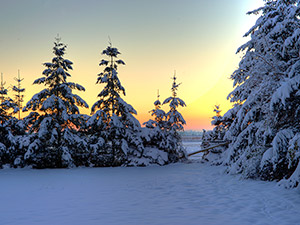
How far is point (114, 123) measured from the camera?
19.6 metres

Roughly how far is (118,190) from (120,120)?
397 inches

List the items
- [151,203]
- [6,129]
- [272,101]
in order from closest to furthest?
[272,101]
[151,203]
[6,129]

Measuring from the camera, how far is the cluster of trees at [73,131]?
19.1 m

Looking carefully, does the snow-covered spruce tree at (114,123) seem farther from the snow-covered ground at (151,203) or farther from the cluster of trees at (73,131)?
the snow-covered ground at (151,203)

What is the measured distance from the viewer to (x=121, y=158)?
20.5 m

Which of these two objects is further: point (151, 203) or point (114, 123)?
point (114, 123)

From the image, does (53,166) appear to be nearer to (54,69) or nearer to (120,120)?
(120,120)

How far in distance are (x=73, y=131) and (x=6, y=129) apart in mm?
4707

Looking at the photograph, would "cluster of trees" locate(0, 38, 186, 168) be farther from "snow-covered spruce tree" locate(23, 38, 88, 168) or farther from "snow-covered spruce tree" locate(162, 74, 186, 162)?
"snow-covered spruce tree" locate(162, 74, 186, 162)

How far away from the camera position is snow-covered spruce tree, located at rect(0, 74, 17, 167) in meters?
18.8

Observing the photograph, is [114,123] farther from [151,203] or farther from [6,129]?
[151,203]

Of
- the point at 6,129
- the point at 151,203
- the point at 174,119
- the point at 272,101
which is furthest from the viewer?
the point at 174,119

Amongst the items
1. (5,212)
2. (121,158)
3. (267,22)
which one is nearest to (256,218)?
(5,212)

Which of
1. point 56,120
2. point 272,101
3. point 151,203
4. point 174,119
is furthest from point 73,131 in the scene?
point 272,101
